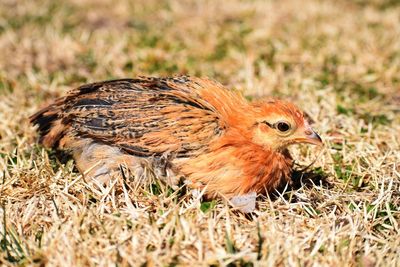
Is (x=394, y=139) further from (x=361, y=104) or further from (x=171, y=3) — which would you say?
(x=171, y=3)

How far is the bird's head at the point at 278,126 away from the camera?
4172mm

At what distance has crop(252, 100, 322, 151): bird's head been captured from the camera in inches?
164

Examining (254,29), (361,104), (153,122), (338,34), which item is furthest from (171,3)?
(153,122)

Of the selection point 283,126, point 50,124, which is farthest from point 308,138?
point 50,124

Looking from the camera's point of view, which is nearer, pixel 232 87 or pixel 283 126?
pixel 283 126

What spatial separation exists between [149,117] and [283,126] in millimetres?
908

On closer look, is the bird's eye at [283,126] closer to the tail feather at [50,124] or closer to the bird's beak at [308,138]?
the bird's beak at [308,138]

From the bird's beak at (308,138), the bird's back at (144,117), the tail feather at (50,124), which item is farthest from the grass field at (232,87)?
the bird's beak at (308,138)

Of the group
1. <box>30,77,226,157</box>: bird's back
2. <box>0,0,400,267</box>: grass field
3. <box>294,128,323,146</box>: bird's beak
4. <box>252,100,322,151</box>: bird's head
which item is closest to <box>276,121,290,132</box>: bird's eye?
<box>252,100,322,151</box>: bird's head

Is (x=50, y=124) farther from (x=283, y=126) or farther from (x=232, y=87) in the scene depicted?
(x=232, y=87)

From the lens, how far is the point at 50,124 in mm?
4895

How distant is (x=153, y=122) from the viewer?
4238 millimetres

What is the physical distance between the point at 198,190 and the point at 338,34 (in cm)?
545

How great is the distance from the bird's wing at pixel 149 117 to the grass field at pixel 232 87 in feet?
1.01
